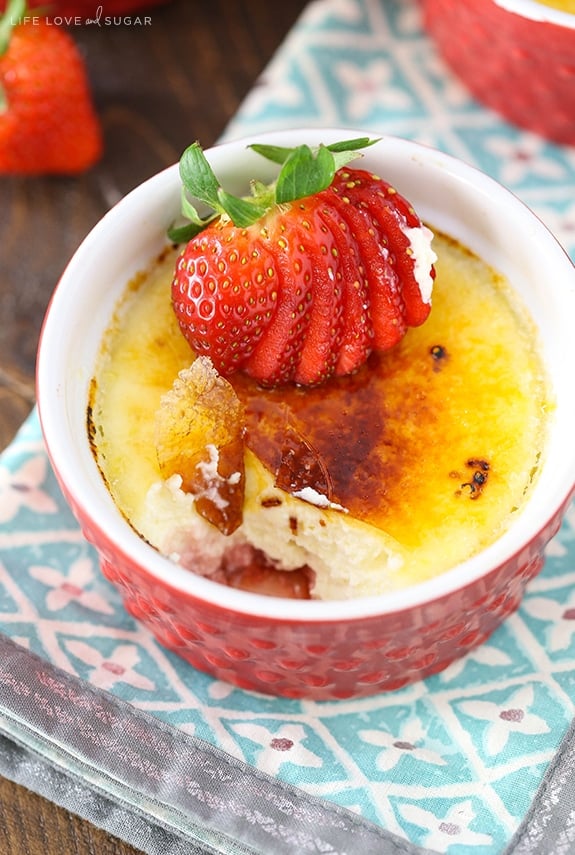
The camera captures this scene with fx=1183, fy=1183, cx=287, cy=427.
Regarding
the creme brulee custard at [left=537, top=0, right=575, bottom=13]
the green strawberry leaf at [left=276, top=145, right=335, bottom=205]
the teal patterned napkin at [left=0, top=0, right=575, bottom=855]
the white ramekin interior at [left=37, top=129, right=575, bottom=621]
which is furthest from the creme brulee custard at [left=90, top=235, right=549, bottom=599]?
the creme brulee custard at [left=537, top=0, right=575, bottom=13]

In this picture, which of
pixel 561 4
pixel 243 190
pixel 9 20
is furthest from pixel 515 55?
pixel 9 20

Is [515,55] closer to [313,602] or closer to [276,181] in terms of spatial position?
[276,181]

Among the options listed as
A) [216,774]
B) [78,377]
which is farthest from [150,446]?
[216,774]

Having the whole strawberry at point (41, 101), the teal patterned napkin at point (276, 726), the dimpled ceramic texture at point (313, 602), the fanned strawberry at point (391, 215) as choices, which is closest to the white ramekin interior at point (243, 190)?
the dimpled ceramic texture at point (313, 602)

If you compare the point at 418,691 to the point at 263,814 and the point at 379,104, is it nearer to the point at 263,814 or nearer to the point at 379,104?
the point at 263,814

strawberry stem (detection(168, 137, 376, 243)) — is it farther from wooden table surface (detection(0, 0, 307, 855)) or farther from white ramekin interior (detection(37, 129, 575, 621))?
wooden table surface (detection(0, 0, 307, 855))

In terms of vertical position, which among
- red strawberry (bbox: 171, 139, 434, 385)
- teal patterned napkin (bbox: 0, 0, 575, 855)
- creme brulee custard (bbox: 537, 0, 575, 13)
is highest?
creme brulee custard (bbox: 537, 0, 575, 13)
